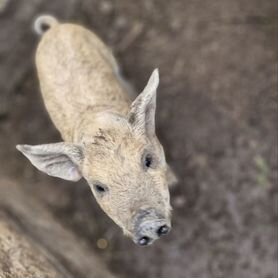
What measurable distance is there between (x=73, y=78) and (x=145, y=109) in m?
0.97

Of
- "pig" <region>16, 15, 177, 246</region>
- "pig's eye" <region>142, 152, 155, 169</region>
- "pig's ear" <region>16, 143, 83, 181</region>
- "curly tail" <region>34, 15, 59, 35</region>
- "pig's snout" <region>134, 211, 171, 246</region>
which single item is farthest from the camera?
"curly tail" <region>34, 15, 59, 35</region>

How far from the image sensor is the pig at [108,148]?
12.6ft

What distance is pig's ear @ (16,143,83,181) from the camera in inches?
160

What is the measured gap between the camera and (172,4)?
→ 611 centimetres

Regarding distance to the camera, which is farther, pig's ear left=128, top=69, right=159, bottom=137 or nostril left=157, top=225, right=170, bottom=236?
pig's ear left=128, top=69, right=159, bottom=137

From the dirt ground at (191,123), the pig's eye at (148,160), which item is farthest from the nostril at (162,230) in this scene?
the dirt ground at (191,123)

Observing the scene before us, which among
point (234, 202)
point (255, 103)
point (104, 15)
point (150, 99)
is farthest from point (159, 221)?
point (104, 15)

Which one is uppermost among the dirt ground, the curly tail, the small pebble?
the curly tail

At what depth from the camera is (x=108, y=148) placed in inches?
155

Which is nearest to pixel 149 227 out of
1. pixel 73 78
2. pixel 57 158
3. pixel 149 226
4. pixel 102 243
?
pixel 149 226

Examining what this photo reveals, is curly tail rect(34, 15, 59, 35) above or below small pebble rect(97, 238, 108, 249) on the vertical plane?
above

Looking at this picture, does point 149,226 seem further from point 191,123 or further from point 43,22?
point 43,22

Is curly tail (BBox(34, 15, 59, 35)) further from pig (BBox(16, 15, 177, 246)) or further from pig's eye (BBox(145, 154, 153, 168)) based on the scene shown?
pig's eye (BBox(145, 154, 153, 168))

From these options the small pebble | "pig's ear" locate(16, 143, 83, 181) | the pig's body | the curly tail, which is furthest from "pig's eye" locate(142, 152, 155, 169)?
the small pebble
